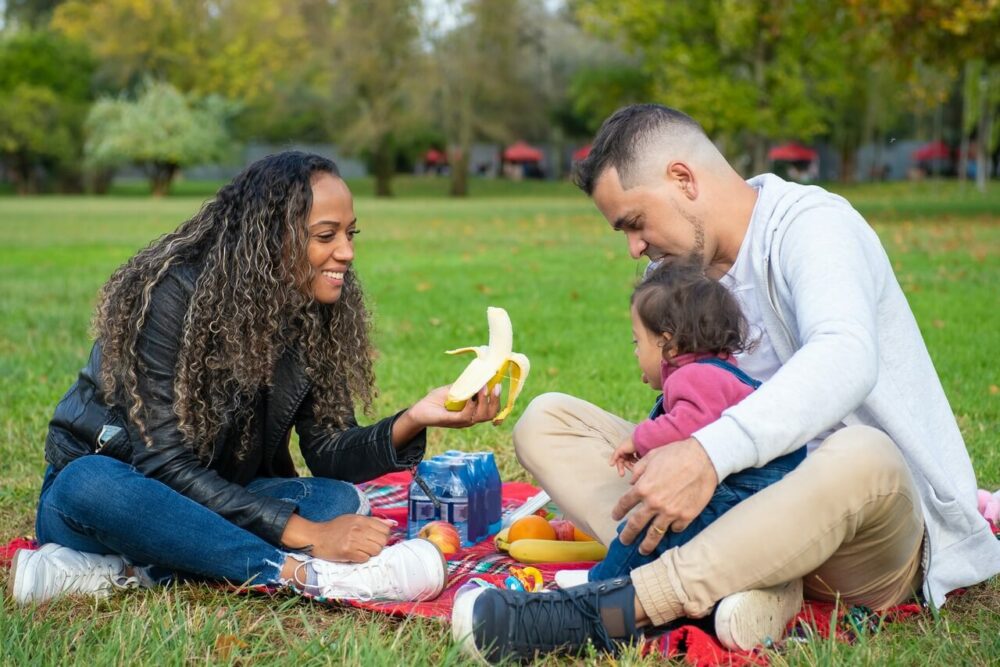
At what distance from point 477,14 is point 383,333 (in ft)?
123

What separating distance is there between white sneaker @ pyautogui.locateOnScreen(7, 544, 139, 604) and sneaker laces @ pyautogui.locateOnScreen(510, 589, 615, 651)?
4.40 ft

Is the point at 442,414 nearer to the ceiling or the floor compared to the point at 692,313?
nearer to the floor

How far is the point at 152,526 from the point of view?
11.3ft

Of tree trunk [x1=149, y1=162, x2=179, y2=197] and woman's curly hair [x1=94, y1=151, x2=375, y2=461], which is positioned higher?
woman's curly hair [x1=94, y1=151, x2=375, y2=461]

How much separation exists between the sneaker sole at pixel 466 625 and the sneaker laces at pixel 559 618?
0.11 meters

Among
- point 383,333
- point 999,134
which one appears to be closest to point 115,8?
point 999,134

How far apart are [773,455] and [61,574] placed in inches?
83.5

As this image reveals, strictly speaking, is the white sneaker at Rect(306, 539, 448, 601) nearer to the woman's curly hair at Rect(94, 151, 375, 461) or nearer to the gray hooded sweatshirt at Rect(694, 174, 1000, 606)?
the woman's curly hair at Rect(94, 151, 375, 461)

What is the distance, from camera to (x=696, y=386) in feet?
10.3

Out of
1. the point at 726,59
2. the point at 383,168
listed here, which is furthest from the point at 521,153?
the point at 726,59

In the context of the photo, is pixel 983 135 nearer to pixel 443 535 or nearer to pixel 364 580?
pixel 443 535

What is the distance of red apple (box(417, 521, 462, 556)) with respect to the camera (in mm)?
3973

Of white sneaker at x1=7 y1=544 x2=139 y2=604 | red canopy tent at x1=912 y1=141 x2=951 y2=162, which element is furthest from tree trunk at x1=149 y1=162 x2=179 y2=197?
white sneaker at x1=7 y1=544 x2=139 y2=604

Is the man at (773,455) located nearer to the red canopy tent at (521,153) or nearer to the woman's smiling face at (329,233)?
the woman's smiling face at (329,233)
